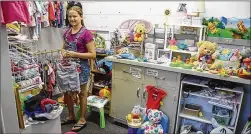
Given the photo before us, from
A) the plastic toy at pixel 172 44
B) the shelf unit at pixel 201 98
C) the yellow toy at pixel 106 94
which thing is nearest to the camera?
the shelf unit at pixel 201 98

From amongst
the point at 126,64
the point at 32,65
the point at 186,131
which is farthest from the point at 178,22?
the point at 32,65

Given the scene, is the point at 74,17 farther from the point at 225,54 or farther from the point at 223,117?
the point at 223,117

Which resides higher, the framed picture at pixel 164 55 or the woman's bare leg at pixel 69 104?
the framed picture at pixel 164 55

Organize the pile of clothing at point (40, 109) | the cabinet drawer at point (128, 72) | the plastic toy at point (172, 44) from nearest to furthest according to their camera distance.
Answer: the pile of clothing at point (40, 109) → the cabinet drawer at point (128, 72) → the plastic toy at point (172, 44)

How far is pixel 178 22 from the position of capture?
78.7 inches

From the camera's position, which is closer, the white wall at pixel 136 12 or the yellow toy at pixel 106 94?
the white wall at pixel 136 12

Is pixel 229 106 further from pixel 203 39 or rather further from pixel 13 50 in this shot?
pixel 13 50

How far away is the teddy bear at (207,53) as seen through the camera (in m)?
1.62

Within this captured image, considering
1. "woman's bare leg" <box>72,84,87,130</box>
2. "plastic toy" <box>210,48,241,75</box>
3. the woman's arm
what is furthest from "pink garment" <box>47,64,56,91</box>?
"plastic toy" <box>210,48,241,75</box>

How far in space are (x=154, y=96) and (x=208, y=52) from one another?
24.1 inches

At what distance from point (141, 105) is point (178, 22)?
37.0 inches

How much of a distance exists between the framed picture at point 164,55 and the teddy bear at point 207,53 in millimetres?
305

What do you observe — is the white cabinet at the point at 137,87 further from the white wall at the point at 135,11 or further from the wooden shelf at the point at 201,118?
the white wall at the point at 135,11

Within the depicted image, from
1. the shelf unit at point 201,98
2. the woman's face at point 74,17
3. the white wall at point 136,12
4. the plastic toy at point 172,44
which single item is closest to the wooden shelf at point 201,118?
the shelf unit at point 201,98
